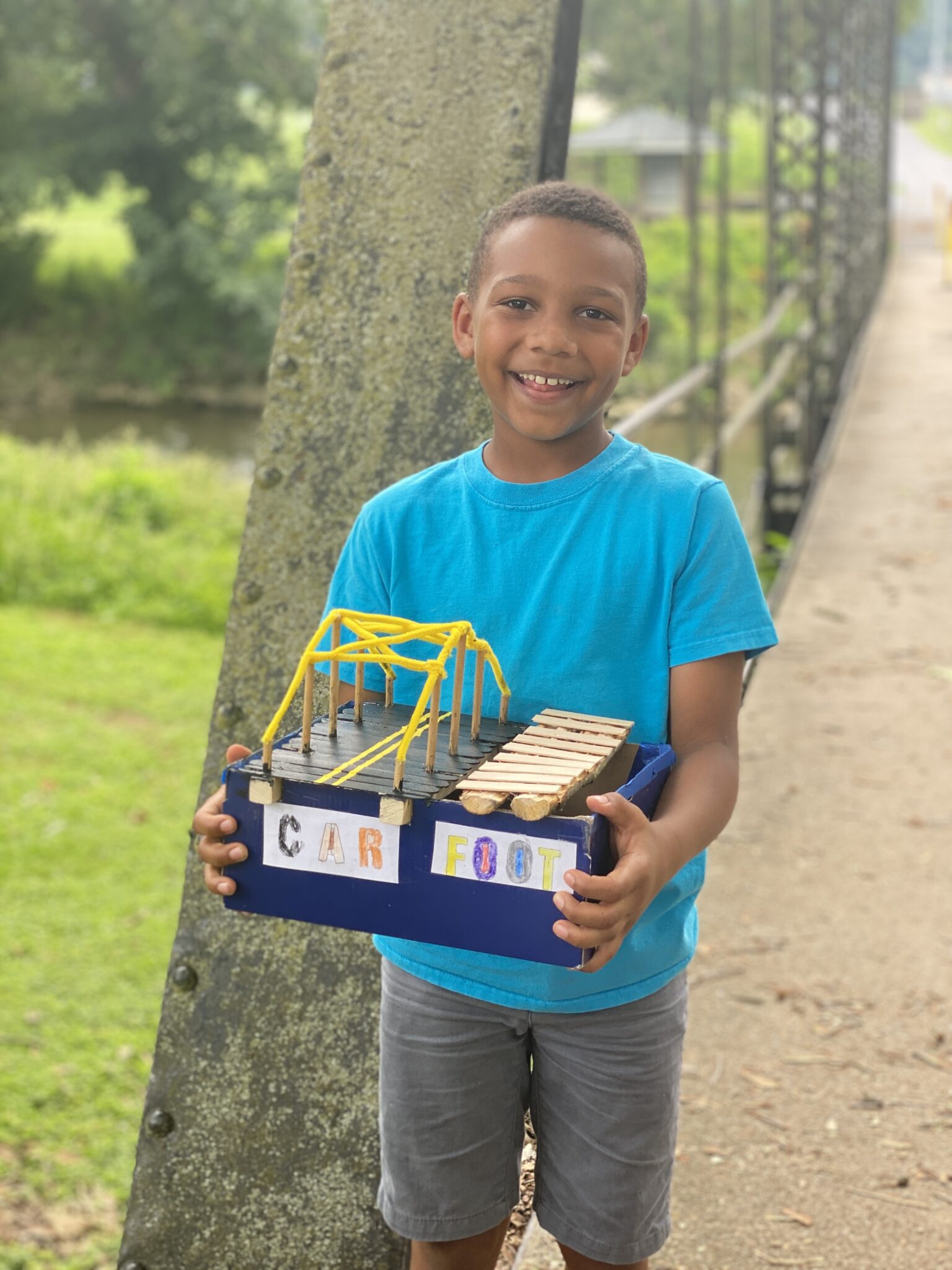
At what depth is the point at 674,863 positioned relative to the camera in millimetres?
1422

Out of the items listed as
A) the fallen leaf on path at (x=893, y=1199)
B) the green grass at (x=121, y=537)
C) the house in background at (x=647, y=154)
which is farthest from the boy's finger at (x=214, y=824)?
the house in background at (x=647, y=154)

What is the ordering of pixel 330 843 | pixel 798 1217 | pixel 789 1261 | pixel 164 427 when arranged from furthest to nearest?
1. pixel 164 427
2. pixel 798 1217
3. pixel 789 1261
4. pixel 330 843

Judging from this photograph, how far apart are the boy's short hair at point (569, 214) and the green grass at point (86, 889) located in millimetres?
3513

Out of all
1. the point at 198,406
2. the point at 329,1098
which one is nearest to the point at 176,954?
the point at 329,1098

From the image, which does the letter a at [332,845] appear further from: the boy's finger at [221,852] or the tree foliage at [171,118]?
the tree foliage at [171,118]

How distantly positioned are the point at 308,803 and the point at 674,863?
0.36 meters

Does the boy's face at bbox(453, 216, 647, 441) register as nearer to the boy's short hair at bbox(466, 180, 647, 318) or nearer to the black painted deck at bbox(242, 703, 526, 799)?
the boy's short hair at bbox(466, 180, 647, 318)

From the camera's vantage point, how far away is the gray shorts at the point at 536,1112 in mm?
1598

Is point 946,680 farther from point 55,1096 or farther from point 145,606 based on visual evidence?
point 145,606

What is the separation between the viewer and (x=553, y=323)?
1511 millimetres

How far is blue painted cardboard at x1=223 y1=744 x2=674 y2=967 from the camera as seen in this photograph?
135cm

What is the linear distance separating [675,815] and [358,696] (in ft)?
1.17

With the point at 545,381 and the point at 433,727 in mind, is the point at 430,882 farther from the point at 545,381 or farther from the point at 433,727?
the point at 545,381

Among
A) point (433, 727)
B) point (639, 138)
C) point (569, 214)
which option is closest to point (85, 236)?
point (639, 138)
